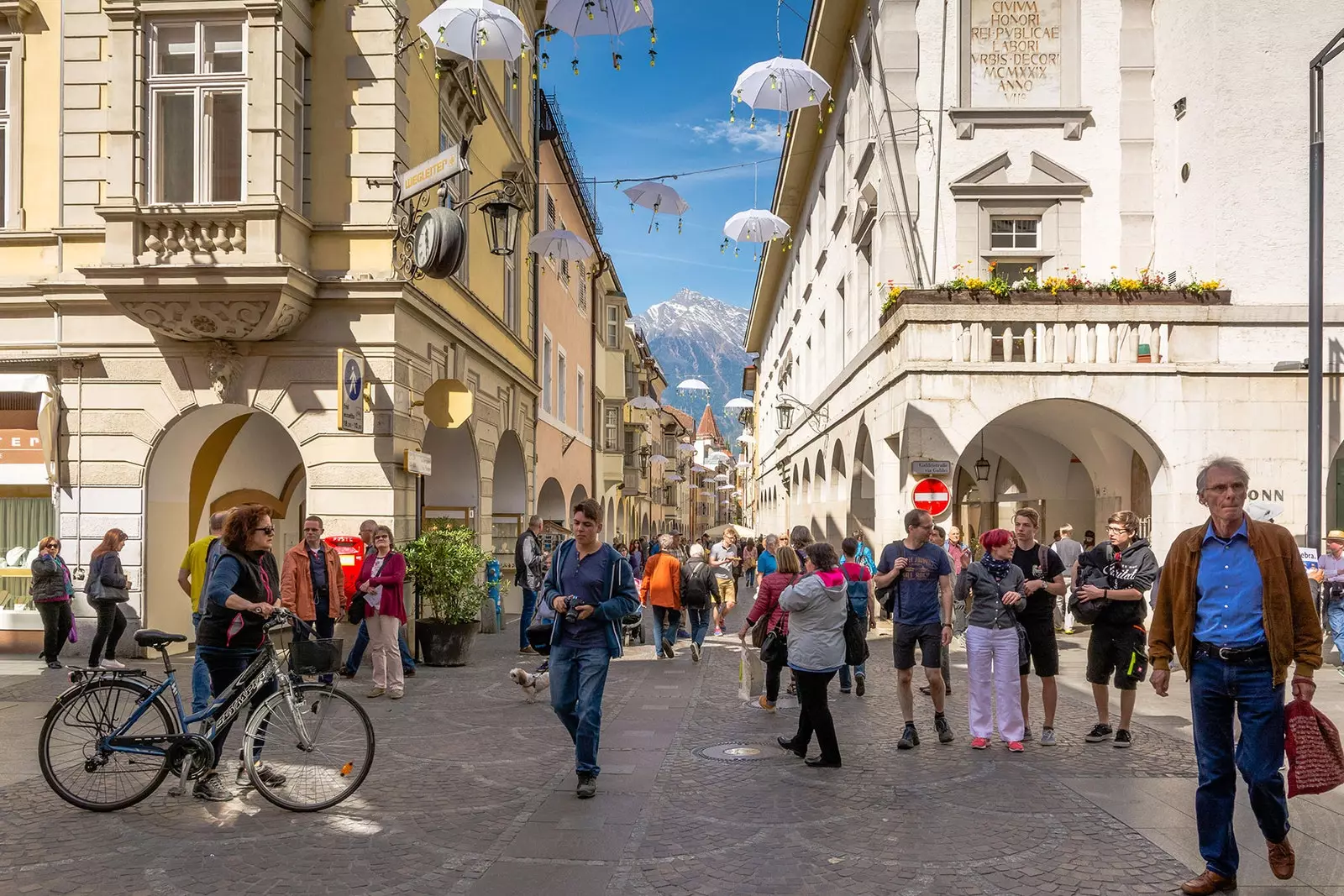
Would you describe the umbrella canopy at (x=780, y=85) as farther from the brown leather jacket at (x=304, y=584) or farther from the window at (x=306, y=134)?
the brown leather jacket at (x=304, y=584)

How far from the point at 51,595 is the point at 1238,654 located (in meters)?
12.8

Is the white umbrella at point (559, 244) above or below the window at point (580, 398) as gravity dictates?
above

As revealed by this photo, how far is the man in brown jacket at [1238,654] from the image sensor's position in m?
5.07

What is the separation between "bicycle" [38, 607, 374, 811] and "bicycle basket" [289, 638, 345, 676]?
101mm

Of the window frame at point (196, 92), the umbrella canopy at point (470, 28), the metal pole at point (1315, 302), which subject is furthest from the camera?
the metal pole at point (1315, 302)

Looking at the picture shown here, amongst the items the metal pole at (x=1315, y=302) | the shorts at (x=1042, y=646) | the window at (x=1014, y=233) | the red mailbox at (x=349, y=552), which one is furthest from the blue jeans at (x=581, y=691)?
the window at (x=1014, y=233)

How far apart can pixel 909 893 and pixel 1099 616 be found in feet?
14.2

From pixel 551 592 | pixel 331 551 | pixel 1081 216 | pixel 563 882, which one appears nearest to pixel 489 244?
pixel 331 551

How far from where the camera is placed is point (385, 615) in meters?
11.4

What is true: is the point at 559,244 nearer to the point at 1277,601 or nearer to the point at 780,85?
the point at 780,85

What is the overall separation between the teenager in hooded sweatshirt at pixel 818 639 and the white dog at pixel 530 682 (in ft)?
11.3

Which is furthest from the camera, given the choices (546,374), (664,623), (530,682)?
(546,374)

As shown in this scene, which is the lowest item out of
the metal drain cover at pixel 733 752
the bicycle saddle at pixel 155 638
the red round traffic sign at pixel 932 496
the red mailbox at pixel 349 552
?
the metal drain cover at pixel 733 752

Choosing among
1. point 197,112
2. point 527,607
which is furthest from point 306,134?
point 527,607
